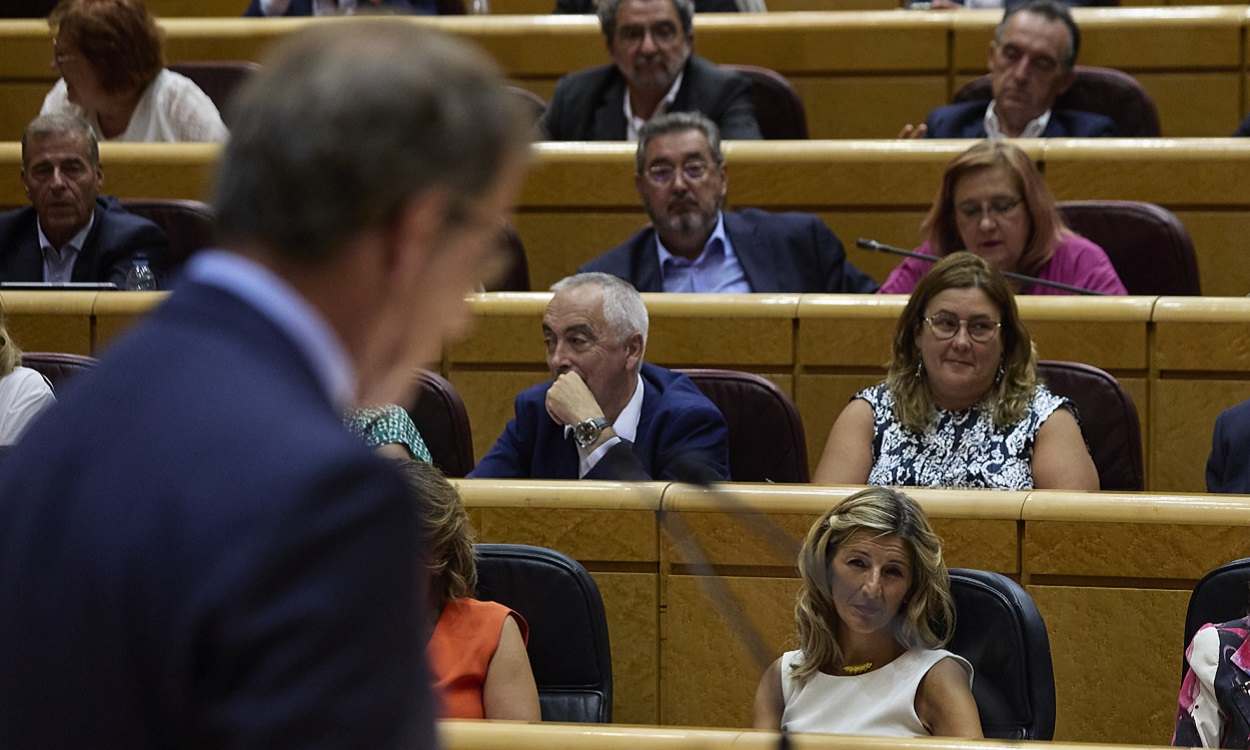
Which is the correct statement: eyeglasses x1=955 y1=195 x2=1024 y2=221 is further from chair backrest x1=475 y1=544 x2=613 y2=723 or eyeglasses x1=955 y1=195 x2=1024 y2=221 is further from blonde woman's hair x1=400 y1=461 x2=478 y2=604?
blonde woman's hair x1=400 y1=461 x2=478 y2=604

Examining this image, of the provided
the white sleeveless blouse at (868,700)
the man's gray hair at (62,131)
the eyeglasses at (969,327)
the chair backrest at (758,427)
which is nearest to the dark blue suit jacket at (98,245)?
the man's gray hair at (62,131)

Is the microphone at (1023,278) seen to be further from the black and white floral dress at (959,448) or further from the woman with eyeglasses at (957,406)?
the black and white floral dress at (959,448)

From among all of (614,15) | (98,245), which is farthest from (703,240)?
(98,245)

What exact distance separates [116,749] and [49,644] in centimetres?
5

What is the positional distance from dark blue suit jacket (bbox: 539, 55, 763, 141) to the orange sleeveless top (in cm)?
220

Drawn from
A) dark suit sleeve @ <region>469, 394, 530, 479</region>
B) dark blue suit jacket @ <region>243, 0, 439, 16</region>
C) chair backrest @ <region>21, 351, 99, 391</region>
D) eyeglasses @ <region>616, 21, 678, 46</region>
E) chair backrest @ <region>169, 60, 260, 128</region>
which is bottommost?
dark suit sleeve @ <region>469, 394, 530, 479</region>

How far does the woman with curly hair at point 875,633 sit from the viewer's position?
99.6 inches

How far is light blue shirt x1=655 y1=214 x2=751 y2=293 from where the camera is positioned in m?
4.12

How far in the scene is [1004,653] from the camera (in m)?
2.55

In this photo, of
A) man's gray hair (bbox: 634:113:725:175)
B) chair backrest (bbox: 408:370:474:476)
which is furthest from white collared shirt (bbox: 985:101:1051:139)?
chair backrest (bbox: 408:370:474:476)

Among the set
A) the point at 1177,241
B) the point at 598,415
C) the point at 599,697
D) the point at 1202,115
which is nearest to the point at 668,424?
the point at 598,415

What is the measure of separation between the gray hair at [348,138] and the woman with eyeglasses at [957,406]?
2.58 meters

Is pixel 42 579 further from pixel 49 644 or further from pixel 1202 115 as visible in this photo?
pixel 1202 115

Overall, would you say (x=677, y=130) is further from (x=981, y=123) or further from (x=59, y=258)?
(x=59, y=258)
